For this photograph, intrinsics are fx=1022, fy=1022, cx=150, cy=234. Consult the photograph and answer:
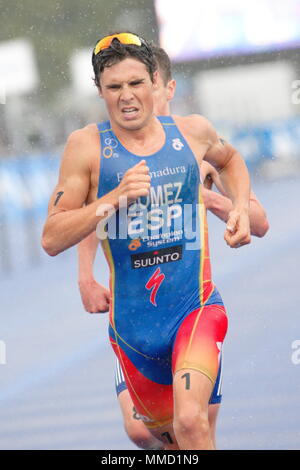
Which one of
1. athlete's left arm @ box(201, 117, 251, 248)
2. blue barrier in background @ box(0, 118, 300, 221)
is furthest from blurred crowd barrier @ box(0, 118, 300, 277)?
athlete's left arm @ box(201, 117, 251, 248)

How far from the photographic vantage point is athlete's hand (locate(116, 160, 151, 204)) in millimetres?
3721

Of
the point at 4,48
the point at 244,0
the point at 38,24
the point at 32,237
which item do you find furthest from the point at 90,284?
the point at 244,0

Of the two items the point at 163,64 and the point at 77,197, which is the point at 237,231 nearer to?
the point at 77,197

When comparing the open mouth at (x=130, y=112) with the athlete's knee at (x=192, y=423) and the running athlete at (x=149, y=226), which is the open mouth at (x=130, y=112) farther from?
the athlete's knee at (x=192, y=423)

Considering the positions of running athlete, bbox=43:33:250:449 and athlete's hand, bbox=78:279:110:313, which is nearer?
running athlete, bbox=43:33:250:449

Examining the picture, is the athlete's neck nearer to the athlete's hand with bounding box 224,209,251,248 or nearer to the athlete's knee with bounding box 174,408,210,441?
the athlete's hand with bounding box 224,209,251,248

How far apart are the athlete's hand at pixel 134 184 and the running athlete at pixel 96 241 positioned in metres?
0.87

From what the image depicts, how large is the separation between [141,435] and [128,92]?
5.56ft

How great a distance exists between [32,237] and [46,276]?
1656mm

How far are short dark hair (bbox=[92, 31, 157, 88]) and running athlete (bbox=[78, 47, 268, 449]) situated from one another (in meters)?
0.56

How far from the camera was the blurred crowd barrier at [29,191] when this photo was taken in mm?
12547

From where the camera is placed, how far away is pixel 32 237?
13.6 m

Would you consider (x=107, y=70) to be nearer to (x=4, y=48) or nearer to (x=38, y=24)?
(x=4, y=48)

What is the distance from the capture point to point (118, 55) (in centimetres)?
407
